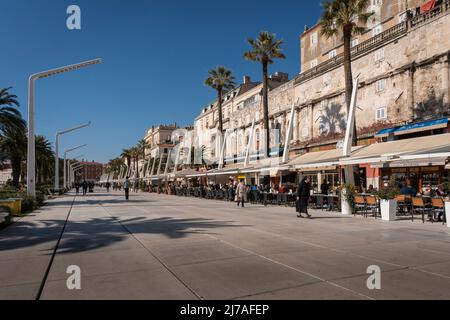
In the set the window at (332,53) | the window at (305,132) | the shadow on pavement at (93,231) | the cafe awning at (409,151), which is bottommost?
the shadow on pavement at (93,231)

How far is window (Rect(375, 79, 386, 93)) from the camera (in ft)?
78.3

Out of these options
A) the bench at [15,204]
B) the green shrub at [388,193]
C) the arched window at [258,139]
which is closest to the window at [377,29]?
the arched window at [258,139]

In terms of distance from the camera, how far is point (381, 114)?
23859mm

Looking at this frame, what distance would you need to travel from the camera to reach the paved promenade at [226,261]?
497 cm

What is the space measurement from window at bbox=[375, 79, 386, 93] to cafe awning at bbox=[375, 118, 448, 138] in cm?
296

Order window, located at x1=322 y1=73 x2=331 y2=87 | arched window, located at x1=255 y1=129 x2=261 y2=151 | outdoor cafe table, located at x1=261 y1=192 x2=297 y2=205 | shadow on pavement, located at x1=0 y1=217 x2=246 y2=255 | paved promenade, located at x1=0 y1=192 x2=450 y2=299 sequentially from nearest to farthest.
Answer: paved promenade, located at x1=0 y1=192 x2=450 y2=299 < shadow on pavement, located at x1=0 y1=217 x2=246 y2=255 < outdoor cafe table, located at x1=261 y1=192 x2=297 y2=205 < window, located at x1=322 y1=73 x2=331 y2=87 < arched window, located at x1=255 y1=129 x2=261 y2=151

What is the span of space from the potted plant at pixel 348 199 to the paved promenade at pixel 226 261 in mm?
4457

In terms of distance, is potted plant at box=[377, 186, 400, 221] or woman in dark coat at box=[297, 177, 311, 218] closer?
potted plant at box=[377, 186, 400, 221]

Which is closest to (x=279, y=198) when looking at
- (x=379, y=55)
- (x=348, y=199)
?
(x=348, y=199)

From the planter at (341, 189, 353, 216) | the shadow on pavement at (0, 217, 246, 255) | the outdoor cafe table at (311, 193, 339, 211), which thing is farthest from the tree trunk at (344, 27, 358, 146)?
the shadow on pavement at (0, 217, 246, 255)

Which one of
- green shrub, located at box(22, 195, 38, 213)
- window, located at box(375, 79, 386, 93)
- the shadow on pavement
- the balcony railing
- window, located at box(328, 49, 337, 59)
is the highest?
window, located at box(328, 49, 337, 59)

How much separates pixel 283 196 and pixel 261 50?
50.7ft

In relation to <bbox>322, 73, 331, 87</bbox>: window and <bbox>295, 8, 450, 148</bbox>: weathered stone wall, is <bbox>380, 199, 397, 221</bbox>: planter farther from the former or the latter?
<bbox>322, 73, 331, 87</bbox>: window

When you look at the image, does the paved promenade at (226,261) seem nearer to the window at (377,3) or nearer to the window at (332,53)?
the window at (377,3)
